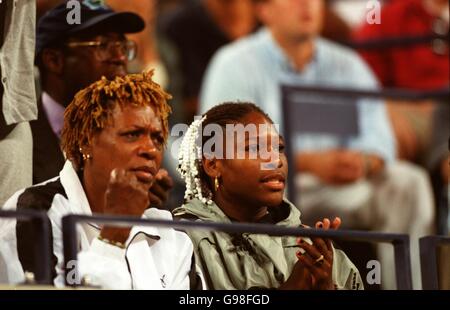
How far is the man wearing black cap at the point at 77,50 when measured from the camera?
7.45m

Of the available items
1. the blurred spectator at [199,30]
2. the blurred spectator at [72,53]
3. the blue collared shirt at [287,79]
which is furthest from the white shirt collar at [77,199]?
the blurred spectator at [199,30]

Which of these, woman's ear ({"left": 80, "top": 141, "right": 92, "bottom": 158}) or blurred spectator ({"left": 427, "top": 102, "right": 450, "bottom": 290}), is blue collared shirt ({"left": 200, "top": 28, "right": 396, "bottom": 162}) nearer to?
blurred spectator ({"left": 427, "top": 102, "right": 450, "bottom": 290})

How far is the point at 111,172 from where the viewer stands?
6852 millimetres

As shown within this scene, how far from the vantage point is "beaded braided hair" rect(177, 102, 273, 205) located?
23.5ft

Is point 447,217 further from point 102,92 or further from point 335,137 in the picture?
point 102,92

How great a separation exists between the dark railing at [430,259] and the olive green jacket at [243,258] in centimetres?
30

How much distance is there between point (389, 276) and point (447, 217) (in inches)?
49.8

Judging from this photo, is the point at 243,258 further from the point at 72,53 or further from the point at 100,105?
the point at 72,53

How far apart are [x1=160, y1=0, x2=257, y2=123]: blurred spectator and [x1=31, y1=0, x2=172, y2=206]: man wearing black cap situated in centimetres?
446

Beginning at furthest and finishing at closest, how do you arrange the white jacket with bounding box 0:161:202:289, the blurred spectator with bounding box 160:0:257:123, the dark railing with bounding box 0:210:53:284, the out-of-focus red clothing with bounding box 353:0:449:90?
the out-of-focus red clothing with bounding box 353:0:449:90 → the blurred spectator with bounding box 160:0:257:123 → the white jacket with bounding box 0:161:202:289 → the dark railing with bounding box 0:210:53:284

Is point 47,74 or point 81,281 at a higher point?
point 47,74

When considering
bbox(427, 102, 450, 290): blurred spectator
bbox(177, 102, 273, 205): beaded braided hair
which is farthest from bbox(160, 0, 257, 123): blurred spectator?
Result: bbox(177, 102, 273, 205): beaded braided hair

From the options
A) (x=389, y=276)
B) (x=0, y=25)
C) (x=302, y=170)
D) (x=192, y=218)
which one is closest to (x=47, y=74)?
(x=0, y=25)

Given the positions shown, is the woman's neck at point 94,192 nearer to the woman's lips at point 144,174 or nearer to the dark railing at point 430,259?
the woman's lips at point 144,174
